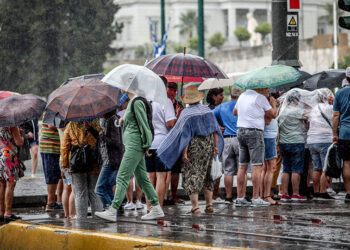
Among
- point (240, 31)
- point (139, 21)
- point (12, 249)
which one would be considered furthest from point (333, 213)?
point (139, 21)

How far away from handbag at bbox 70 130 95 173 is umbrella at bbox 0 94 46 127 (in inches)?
37.9

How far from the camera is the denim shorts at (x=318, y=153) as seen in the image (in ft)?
40.7

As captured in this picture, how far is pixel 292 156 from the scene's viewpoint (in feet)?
40.3

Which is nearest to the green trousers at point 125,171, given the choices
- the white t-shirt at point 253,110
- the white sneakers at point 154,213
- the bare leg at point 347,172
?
the white sneakers at point 154,213

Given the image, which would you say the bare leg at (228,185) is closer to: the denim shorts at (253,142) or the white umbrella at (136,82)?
the denim shorts at (253,142)

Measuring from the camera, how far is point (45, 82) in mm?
43219

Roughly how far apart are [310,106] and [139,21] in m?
96.1

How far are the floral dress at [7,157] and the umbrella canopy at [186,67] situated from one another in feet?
7.04

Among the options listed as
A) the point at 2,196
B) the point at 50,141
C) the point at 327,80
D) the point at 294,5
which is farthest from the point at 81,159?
the point at 327,80

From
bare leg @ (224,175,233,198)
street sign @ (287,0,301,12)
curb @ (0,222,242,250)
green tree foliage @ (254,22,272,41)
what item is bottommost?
curb @ (0,222,242,250)

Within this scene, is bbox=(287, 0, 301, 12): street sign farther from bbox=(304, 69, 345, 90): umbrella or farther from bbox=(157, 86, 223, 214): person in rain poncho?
bbox=(157, 86, 223, 214): person in rain poncho

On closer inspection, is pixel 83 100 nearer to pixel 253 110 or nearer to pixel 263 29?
pixel 253 110

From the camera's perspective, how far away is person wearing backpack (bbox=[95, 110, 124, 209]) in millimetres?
10023

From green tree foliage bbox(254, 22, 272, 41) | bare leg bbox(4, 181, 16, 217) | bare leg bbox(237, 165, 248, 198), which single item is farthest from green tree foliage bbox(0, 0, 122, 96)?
green tree foliage bbox(254, 22, 272, 41)
